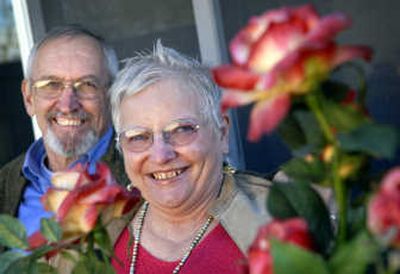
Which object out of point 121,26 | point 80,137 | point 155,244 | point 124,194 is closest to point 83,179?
point 124,194

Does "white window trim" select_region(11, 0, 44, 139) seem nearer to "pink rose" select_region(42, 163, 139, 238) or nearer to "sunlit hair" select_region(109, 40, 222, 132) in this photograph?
"sunlit hair" select_region(109, 40, 222, 132)

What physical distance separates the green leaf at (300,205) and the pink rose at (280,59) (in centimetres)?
9

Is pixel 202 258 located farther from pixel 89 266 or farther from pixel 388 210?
pixel 388 210

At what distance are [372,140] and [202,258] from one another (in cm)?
113

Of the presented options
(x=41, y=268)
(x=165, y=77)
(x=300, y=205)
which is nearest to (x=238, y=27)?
(x=165, y=77)

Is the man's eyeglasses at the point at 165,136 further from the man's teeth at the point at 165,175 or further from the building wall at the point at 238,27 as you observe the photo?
the building wall at the point at 238,27

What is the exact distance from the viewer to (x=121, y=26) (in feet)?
12.4

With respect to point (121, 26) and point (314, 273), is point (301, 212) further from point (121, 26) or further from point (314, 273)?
point (121, 26)

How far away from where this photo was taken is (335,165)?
71cm

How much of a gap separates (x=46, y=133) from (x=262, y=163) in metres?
1.16

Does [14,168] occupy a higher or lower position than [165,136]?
lower

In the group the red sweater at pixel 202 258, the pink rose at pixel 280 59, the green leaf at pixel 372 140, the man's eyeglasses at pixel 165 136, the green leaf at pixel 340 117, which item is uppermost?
the pink rose at pixel 280 59

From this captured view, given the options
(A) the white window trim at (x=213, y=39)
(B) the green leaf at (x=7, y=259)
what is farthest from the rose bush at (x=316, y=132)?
(A) the white window trim at (x=213, y=39)

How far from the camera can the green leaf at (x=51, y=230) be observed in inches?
36.2
